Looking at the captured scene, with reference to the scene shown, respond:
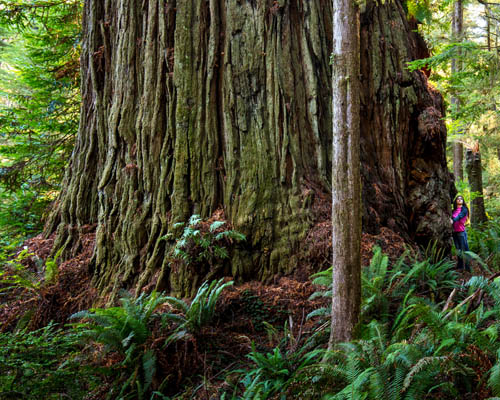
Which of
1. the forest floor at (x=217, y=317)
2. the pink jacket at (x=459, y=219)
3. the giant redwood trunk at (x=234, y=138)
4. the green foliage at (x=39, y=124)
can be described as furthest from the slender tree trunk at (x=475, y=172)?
the green foliage at (x=39, y=124)

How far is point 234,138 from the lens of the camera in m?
5.09

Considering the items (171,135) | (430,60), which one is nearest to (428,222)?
(430,60)

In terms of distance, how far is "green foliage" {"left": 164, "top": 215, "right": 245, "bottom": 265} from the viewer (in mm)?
4633

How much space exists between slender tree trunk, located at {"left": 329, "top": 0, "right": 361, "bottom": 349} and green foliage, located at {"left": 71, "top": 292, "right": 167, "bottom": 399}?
5.87 feet

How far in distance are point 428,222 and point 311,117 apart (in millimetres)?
2660

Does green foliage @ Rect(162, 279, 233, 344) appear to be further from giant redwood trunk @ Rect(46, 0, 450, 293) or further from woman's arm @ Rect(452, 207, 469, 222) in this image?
woman's arm @ Rect(452, 207, 469, 222)

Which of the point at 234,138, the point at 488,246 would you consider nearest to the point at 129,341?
the point at 234,138

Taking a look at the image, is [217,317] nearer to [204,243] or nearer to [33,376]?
[204,243]

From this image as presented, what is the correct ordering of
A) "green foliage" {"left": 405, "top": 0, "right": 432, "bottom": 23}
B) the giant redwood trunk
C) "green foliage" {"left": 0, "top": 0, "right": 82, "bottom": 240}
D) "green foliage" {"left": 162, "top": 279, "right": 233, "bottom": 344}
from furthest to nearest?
"green foliage" {"left": 0, "top": 0, "right": 82, "bottom": 240}
"green foliage" {"left": 405, "top": 0, "right": 432, "bottom": 23}
the giant redwood trunk
"green foliage" {"left": 162, "top": 279, "right": 233, "bottom": 344}

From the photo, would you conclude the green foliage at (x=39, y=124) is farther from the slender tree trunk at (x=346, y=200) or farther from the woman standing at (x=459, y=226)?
the woman standing at (x=459, y=226)

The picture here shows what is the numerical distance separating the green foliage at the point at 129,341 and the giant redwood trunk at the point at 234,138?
1.08 meters

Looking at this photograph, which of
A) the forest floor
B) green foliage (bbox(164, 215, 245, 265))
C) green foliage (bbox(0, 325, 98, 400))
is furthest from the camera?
green foliage (bbox(164, 215, 245, 265))

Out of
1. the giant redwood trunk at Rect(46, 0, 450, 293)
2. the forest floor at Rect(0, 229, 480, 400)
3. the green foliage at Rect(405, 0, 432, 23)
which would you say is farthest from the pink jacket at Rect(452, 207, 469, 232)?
Result: the green foliage at Rect(405, 0, 432, 23)

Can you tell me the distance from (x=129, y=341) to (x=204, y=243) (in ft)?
4.69
